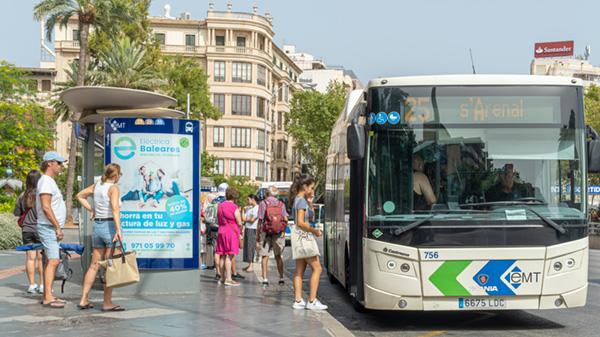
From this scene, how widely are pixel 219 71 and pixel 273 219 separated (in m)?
65.6

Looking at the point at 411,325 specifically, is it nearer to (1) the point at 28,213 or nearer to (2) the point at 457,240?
(2) the point at 457,240

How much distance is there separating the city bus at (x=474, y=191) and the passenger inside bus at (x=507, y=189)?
1 centimetres

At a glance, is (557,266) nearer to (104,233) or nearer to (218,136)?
(104,233)

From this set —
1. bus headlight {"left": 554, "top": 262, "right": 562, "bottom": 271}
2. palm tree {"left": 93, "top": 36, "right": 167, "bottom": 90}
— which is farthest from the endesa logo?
palm tree {"left": 93, "top": 36, "right": 167, "bottom": 90}

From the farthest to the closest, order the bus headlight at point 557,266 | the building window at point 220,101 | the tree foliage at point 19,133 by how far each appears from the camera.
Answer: the building window at point 220,101 → the tree foliage at point 19,133 → the bus headlight at point 557,266

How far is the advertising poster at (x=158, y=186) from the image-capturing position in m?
11.7

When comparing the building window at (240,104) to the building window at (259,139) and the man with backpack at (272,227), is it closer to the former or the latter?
the building window at (259,139)

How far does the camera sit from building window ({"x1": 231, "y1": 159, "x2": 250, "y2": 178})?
7862 cm

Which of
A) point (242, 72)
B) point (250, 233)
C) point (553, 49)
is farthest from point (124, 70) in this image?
point (553, 49)

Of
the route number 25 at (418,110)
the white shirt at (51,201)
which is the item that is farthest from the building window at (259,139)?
the route number 25 at (418,110)

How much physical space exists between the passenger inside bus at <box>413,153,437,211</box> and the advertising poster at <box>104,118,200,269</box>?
3.89 metres

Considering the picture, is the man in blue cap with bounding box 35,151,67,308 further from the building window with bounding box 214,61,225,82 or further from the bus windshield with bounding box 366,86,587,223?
the building window with bounding box 214,61,225,82

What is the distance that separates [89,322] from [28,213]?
9.32ft

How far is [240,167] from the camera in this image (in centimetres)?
7875
